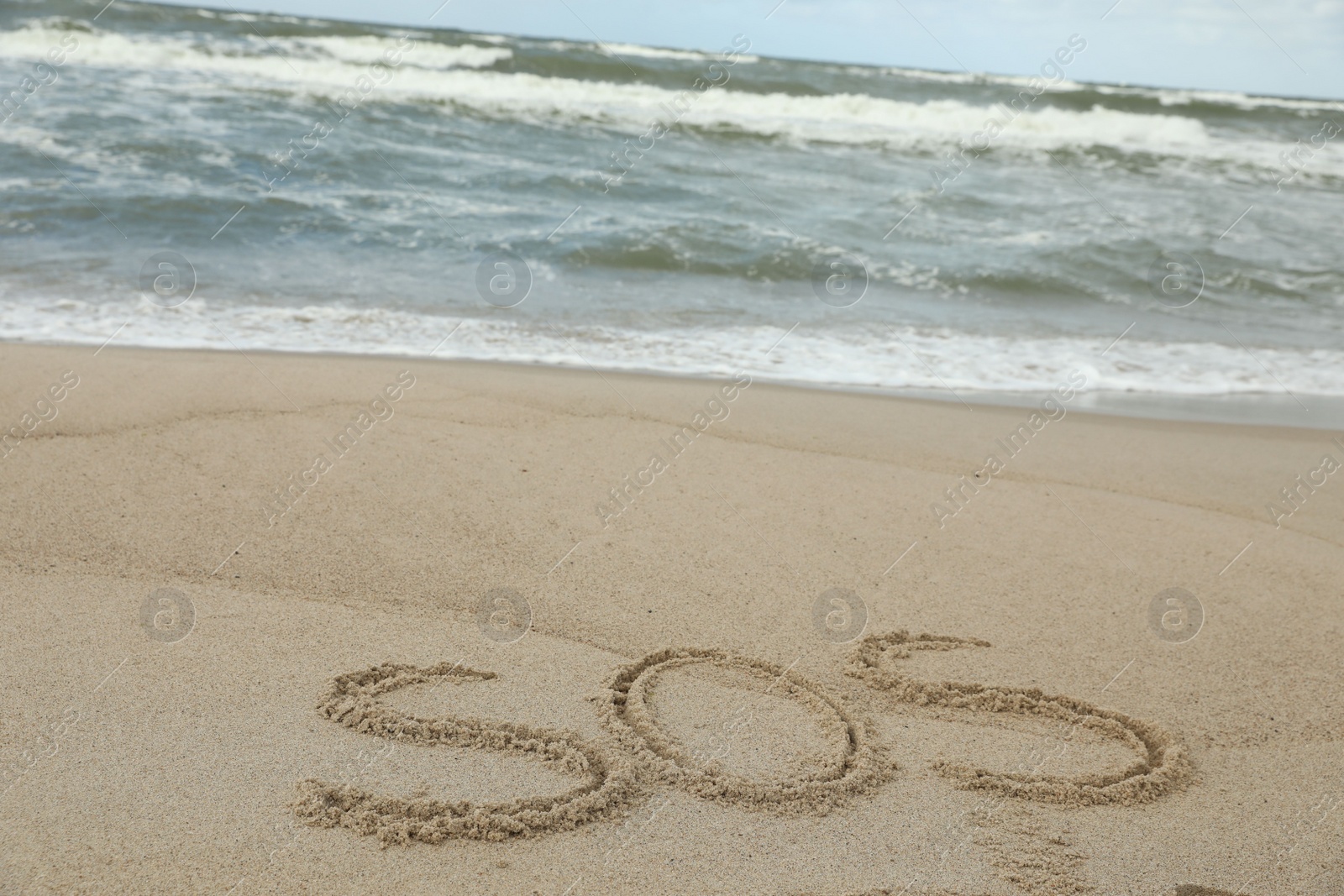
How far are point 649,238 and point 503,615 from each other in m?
6.44

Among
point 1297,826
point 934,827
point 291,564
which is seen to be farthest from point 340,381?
point 1297,826

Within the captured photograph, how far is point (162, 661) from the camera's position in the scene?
2730 mm

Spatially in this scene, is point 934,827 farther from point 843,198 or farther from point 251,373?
point 843,198

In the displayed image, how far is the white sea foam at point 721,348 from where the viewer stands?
5.96m

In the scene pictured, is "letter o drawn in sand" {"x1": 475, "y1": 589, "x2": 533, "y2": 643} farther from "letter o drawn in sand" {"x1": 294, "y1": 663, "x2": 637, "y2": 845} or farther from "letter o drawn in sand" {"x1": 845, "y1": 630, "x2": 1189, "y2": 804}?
"letter o drawn in sand" {"x1": 845, "y1": 630, "x2": 1189, "y2": 804}

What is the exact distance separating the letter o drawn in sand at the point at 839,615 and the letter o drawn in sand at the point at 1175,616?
995mm

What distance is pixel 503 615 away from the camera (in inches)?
123

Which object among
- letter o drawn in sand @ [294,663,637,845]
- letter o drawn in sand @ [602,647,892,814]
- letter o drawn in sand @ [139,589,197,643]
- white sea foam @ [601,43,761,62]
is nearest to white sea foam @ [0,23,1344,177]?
white sea foam @ [601,43,761,62]

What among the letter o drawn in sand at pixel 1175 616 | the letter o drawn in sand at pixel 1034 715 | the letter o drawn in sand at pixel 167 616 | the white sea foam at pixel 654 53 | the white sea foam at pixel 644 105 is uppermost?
the white sea foam at pixel 654 53

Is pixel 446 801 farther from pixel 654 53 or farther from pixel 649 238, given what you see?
pixel 654 53

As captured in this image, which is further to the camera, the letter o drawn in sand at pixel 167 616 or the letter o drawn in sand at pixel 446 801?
the letter o drawn in sand at pixel 167 616

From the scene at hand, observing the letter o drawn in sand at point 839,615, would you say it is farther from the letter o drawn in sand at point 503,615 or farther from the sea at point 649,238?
the sea at point 649,238

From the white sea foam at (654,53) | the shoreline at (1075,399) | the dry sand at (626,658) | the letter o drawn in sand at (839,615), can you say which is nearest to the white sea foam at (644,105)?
the white sea foam at (654,53)

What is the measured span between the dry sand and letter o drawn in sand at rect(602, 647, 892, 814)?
11 mm
